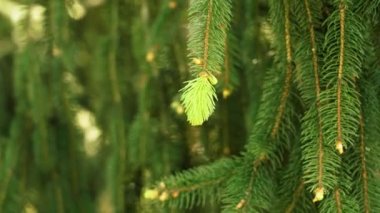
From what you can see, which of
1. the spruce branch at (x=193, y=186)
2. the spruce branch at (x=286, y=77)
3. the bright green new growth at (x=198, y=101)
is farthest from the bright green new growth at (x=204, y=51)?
the spruce branch at (x=193, y=186)

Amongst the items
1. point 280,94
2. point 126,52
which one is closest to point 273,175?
point 280,94

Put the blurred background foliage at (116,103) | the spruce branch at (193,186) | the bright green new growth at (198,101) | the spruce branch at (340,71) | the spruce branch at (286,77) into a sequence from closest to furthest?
1. the bright green new growth at (198,101)
2. the spruce branch at (340,71)
3. the spruce branch at (286,77)
4. the spruce branch at (193,186)
5. the blurred background foliage at (116,103)

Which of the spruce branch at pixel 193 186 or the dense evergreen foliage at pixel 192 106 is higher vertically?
the dense evergreen foliage at pixel 192 106

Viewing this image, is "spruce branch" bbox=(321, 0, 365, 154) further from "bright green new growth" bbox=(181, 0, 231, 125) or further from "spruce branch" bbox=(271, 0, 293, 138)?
"bright green new growth" bbox=(181, 0, 231, 125)

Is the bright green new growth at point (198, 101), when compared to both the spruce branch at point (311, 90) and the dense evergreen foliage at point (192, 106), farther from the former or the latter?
the spruce branch at point (311, 90)

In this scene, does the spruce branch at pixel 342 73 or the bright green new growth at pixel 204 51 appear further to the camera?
the spruce branch at pixel 342 73

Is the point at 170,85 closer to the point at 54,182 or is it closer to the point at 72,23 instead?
the point at 72,23

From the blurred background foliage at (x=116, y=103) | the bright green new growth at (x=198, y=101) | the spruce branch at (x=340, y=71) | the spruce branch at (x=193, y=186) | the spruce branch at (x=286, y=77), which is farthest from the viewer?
the blurred background foliage at (x=116, y=103)

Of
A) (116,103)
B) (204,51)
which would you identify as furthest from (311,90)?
(116,103)
